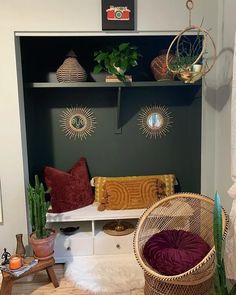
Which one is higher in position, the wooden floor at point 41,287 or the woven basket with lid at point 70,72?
the woven basket with lid at point 70,72

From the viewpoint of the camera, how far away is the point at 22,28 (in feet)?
7.28

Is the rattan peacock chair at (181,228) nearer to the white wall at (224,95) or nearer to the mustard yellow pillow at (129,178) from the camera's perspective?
the white wall at (224,95)

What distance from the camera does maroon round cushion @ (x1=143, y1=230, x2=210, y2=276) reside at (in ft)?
6.01

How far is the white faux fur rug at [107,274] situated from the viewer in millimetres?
2244

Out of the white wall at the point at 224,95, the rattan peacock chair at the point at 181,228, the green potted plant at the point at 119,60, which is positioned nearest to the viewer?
the rattan peacock chair at the point at 181,228

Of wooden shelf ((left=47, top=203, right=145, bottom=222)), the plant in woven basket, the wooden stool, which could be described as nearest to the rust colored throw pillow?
wooden shelf ((left=47, top=203, right=145, bottom=222))

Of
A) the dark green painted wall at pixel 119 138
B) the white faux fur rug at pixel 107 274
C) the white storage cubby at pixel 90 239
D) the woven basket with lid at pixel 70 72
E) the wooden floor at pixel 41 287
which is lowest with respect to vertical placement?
the wooden floor at pixel 41 287

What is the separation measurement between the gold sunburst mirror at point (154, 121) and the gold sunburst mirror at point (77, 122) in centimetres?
47

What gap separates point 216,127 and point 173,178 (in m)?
0.64

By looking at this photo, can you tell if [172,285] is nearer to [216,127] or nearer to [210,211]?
[210,211]

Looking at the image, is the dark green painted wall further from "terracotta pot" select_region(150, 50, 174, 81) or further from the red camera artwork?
the red camera artwork

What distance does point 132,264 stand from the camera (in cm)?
254

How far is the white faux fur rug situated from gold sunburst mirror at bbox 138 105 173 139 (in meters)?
1.15

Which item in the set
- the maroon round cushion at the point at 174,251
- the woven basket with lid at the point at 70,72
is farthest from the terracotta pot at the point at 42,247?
the woven basket with lid at the point at 70,72
